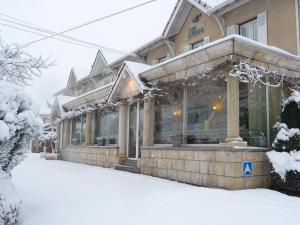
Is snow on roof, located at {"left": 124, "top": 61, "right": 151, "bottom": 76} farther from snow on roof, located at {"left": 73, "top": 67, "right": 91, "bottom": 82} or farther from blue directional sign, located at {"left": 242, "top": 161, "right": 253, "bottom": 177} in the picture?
snow on roof, located at {"left": 73, "top": 67, "right": 91, "bottom": 82}

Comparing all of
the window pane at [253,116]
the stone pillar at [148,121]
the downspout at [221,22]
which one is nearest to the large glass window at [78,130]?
the stone pillar at [148,121]

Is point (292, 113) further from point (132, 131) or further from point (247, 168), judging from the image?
point (132, 131)

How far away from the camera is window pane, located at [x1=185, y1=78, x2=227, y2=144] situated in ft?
27.0

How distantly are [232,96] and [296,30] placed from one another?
13.4ft

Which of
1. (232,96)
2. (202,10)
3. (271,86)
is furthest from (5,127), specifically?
(202,10)

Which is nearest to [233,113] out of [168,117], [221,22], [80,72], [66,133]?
[168,117]

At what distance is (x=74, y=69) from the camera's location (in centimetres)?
2695

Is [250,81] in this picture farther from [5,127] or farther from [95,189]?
[5,127]

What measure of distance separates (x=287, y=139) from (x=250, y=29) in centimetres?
591

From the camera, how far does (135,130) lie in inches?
Result: 481

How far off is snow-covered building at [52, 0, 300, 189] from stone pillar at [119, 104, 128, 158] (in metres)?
0.04

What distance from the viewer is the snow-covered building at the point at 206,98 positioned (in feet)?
24.9

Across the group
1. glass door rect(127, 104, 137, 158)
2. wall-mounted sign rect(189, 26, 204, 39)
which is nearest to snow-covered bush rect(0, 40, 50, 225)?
glass door rect(127, 104, 137, 158)

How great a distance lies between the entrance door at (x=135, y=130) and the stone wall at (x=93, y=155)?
2.16ft
